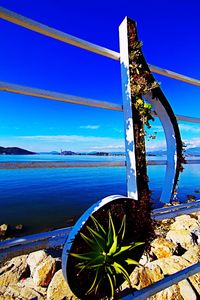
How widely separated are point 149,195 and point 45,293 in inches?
116

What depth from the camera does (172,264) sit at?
3365 mm

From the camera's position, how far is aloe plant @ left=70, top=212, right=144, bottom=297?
40.6 inches

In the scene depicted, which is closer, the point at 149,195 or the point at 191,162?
the point at 149,195

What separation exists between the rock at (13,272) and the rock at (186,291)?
2.80 meters

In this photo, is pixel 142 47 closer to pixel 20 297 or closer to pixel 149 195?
pixel 149 195

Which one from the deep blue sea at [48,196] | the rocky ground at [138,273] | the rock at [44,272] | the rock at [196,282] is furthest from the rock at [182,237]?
the deep blue sea at [48,196]

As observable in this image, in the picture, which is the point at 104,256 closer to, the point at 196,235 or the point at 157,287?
the point at 157,287

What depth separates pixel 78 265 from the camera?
1021 millimetres

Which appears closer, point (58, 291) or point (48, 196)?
point (58, 291)

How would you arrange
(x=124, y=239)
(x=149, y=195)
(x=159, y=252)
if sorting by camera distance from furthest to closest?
(x=159, y=252)
(x=149, y=195)
(x=124, y=239)

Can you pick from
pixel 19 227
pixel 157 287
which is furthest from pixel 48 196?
pixel 157 287

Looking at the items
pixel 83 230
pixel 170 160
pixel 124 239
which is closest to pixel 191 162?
pixel 170 160

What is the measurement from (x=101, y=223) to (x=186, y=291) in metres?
2.34

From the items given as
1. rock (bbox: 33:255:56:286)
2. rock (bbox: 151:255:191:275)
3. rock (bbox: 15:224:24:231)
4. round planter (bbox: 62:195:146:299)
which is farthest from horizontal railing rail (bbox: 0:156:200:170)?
rock (bbox: 15:224:24:231)
